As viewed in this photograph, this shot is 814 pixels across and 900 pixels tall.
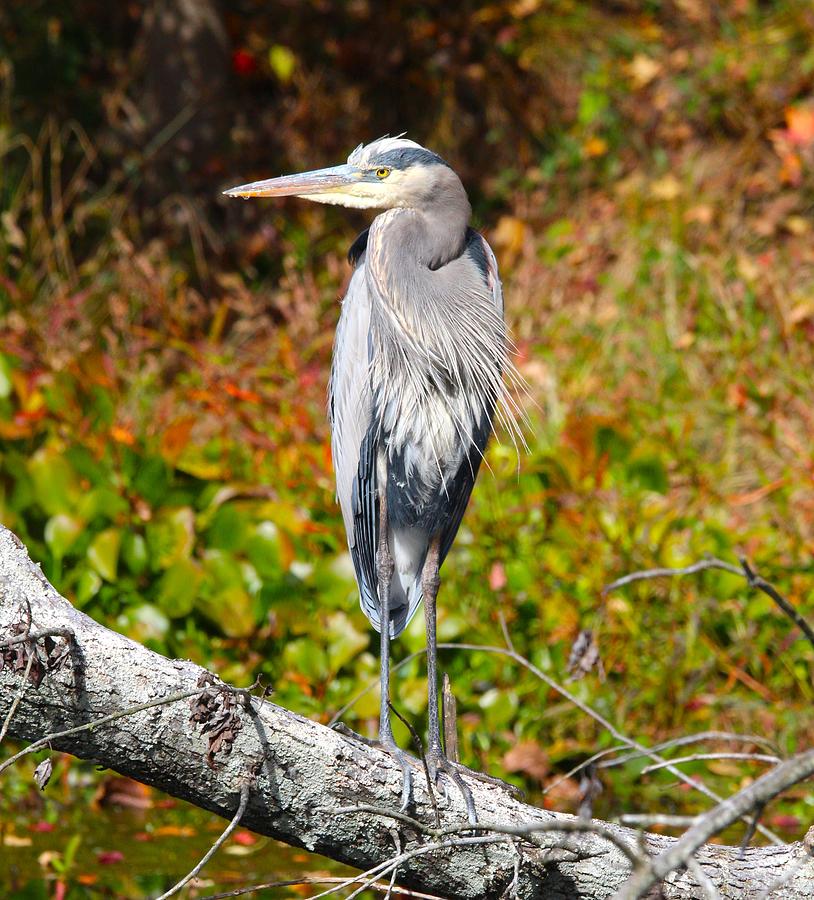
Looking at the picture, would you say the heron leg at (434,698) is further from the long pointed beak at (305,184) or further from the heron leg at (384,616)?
the long pointed beak at (305,184)

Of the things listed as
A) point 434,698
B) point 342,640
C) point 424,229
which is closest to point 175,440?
point 342,640

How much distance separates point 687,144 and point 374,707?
4926mm

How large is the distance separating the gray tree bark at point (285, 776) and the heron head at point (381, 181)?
134cm

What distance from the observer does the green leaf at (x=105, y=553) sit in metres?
4.27

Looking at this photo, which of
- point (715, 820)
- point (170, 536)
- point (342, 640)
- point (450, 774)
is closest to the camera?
point (715, 820)

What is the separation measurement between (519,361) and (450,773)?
3511mm

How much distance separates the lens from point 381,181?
9.57 feet

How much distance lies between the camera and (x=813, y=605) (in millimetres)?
4344

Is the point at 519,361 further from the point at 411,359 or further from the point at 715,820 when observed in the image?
the point at 715,820

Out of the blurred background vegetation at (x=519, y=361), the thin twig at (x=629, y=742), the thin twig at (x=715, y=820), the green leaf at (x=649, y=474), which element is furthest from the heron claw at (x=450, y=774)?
the green leaf at (x=649, y=474)

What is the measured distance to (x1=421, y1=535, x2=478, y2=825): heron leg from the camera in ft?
7.22

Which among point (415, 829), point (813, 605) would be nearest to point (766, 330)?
point (813, 605)

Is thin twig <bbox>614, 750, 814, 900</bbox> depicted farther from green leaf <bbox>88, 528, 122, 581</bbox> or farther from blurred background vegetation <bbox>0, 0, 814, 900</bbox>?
green leaf <bbox>88, 528, 122, 581</bbox>

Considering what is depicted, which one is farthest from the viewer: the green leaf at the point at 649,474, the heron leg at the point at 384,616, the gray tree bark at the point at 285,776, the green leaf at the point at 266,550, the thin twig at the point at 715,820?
the green leaf at the point at 649,474
